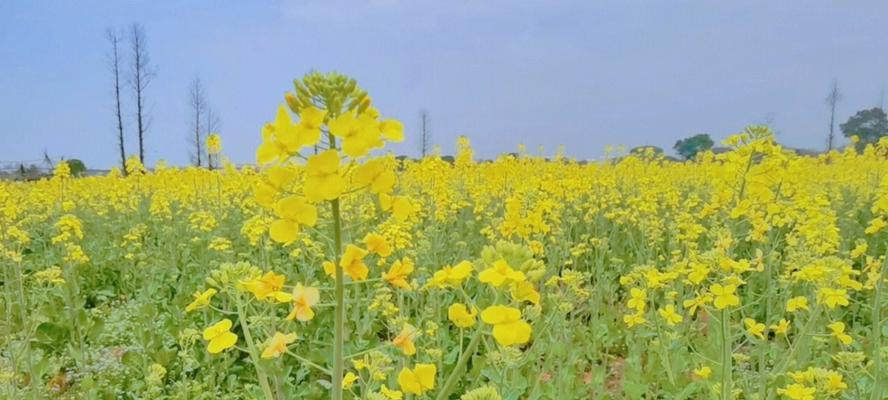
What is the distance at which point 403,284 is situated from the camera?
1.02m

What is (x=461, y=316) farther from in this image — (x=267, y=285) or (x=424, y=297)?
(x=424, y=297)

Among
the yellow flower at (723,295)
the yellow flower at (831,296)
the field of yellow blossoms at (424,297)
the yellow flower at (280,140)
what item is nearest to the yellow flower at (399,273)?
the field of yellow blossoms at (424,297)

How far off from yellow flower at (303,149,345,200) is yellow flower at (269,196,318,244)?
4 cm

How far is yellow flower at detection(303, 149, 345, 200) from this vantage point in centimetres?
90

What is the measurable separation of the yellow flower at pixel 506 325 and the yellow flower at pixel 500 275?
0.04m

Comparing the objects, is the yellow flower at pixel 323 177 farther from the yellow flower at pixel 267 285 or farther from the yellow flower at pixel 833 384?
the yellow flower at pixel 833 384

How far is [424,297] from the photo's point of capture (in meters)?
4.47

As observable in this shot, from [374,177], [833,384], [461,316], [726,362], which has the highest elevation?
[374,177]

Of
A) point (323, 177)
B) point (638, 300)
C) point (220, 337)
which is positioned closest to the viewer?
point (323, 177)

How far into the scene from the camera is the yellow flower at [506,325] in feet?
3.08

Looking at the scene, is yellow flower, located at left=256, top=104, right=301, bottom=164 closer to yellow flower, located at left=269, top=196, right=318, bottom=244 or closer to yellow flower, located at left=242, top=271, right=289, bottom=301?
yellow flower, located at left=269, top=196, right=318, bottom=244

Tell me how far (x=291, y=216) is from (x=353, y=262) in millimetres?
108

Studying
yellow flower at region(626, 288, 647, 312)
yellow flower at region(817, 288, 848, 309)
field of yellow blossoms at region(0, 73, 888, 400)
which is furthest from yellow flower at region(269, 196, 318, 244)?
yellow flower at region(817, 288, 848, 309)

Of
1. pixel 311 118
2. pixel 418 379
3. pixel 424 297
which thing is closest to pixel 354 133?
pixel 311 118
